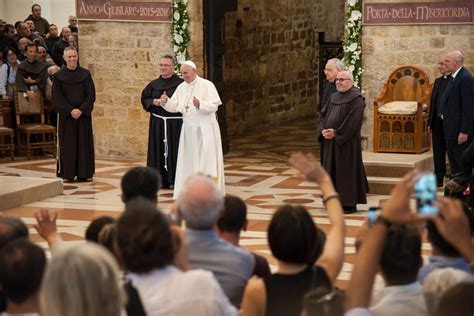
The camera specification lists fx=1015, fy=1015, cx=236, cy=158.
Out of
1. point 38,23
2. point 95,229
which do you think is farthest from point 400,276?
point 38,23

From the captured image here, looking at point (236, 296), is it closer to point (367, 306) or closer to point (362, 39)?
point (367, 306)

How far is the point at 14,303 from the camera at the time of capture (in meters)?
3.62

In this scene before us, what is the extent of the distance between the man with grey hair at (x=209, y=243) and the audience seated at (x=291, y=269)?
0.31 meters

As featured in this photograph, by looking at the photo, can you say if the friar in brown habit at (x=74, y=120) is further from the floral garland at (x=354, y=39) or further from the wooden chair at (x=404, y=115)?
the wooden chair at (x=404, y=115)

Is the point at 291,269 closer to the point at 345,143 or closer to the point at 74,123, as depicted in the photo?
the point at 345,143

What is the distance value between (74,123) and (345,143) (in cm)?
397

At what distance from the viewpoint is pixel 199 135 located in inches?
443

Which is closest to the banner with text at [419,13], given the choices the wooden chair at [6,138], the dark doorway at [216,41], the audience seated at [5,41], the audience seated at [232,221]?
the dark doorway at [216,41]

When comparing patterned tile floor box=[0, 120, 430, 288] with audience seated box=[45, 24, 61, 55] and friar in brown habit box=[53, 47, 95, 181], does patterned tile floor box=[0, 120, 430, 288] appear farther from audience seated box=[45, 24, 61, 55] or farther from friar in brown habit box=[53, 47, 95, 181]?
audience seated box=[45, 24, 61, 55]

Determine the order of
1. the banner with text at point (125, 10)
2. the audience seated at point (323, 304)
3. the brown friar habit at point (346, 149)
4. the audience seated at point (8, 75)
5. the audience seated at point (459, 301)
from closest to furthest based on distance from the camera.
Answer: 1. the audience seated at point (459, 301)
2. the audience seated at point (323, 304)
3. the brown friar habit at point (346, 149)
4. the banner with text at point (125, 10)
5. the audience seated at point (8, 75)

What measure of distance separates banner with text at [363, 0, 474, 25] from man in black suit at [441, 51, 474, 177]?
1.41m

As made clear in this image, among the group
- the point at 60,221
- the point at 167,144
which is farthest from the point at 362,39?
the point at 60,221

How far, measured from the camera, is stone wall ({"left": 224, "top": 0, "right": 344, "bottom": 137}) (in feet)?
56.5

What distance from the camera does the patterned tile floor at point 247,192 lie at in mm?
9492
